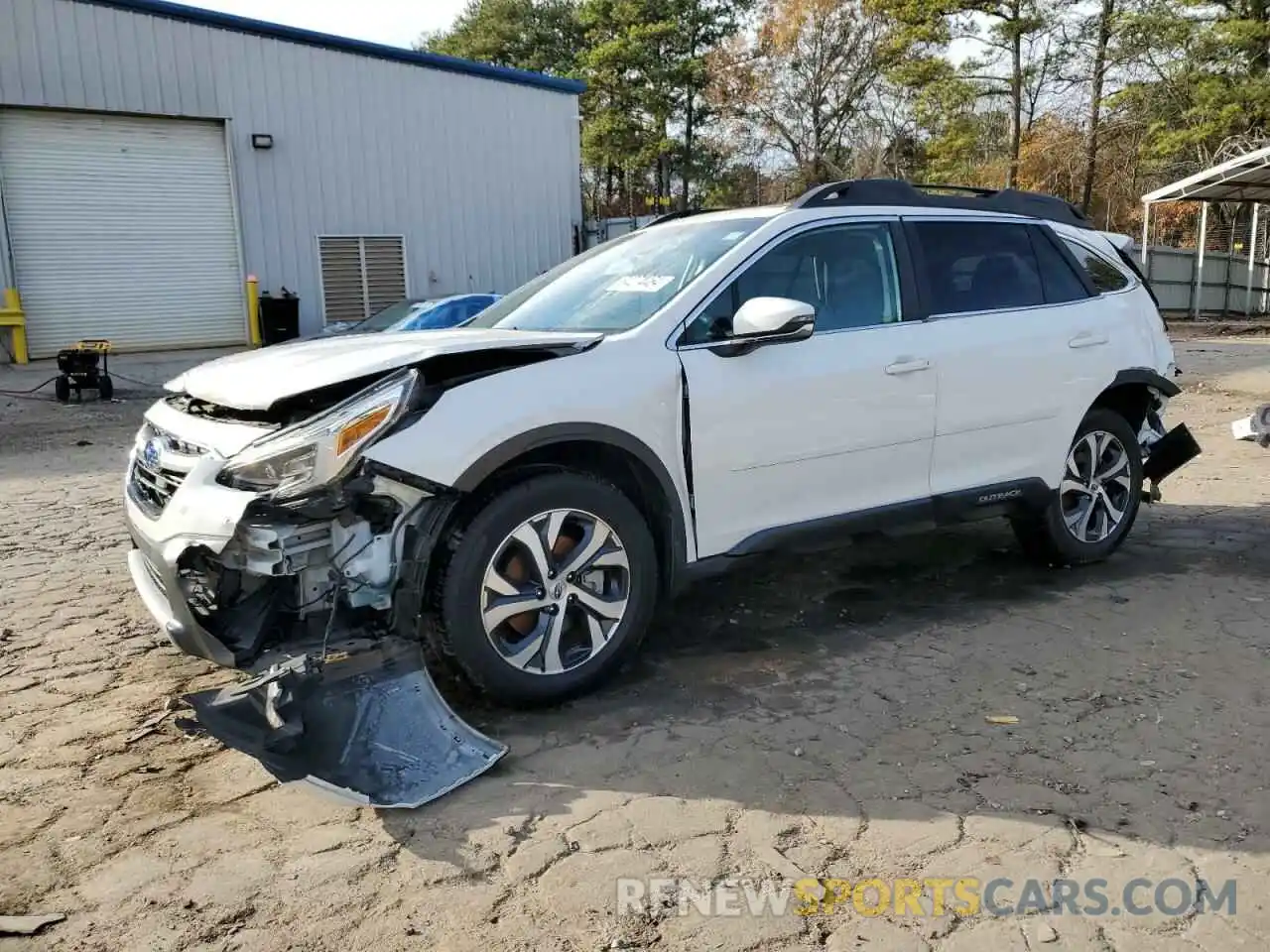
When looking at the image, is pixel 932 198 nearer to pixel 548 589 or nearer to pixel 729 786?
pixel 548 589

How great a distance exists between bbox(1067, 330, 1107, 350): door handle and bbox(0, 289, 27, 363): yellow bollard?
15.4 m

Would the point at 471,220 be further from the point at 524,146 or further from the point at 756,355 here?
the point at 756,355

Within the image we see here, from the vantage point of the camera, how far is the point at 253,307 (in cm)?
1728

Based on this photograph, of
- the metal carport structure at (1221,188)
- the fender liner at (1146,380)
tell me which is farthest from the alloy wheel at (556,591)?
the metal carport structure at (1221,188)

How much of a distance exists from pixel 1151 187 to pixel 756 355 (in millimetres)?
34572

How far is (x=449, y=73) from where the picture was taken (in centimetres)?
1922

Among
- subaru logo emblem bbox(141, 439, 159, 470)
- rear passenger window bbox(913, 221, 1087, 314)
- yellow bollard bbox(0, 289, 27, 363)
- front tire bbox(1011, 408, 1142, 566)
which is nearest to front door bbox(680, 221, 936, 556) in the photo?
rear passenger window bbox(913, 221, 1087, 314)

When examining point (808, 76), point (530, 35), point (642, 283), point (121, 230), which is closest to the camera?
point (642, 283)

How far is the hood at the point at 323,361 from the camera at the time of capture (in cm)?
328

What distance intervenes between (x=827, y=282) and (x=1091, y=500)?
206 cm

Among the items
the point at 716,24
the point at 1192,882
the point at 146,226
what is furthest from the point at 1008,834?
the point at 716,24

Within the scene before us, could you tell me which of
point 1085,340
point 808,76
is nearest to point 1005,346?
point 1085,340

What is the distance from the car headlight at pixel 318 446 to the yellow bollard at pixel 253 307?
50.0ft

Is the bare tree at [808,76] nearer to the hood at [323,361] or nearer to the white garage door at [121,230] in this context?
the white garage door at [121,230]
